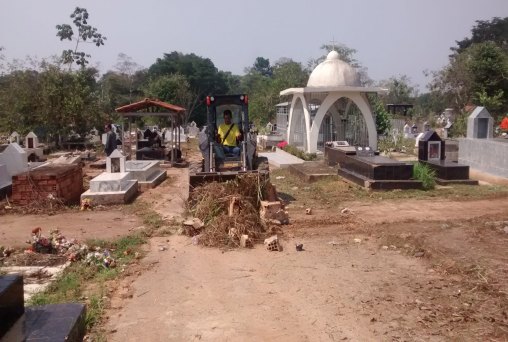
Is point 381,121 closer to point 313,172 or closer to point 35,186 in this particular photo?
point 313,172

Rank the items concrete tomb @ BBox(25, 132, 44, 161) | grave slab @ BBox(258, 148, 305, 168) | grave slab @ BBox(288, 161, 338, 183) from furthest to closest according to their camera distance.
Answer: concrete tomb @ BBox(25, 132, 44, 161) → grave slab @ BBox(258, 148, 305, 168) → grave slab @ BBox(288, 161, 338, 183)

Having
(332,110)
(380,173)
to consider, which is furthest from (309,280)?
(332,110)

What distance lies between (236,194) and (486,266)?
3939 millimetres

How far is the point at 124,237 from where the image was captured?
25.7ft

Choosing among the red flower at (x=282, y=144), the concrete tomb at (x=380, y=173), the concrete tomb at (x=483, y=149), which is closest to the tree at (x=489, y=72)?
the red flower at (x=282, y=144)

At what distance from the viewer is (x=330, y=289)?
534cm

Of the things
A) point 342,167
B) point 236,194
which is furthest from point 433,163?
point 236,194

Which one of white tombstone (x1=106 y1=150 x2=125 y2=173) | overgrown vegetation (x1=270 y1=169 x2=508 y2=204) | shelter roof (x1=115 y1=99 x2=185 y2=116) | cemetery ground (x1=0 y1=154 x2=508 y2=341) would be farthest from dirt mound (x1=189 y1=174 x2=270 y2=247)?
shelter roof (x1=115 y1=99 x2=185 y2=116)

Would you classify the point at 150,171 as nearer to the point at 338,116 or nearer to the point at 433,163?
the point at 433,163

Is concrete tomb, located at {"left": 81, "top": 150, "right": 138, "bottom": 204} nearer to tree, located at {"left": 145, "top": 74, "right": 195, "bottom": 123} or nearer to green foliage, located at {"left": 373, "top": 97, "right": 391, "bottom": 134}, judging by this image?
green foliage, located at {"left": 373, "top": 97, "right": 391, "bottom": 134}

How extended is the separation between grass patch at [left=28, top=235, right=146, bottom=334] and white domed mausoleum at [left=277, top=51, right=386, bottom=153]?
15.2 m

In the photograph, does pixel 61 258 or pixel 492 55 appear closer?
pixel 61 258

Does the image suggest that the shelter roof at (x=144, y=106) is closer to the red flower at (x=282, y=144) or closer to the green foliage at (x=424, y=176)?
the red flower at (x=282, y=144)

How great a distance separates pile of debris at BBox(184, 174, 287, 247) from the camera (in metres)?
7.38
